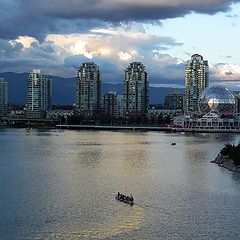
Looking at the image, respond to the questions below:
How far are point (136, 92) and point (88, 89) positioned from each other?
41.5 feet

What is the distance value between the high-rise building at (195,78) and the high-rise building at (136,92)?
11.7 meters

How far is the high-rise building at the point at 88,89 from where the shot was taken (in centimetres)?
14700

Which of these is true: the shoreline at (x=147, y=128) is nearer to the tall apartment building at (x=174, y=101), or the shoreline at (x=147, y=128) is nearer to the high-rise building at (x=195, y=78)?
the high-rise building at (x=195, y=78)

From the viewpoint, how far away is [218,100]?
97.1 meters

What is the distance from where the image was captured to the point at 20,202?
2134 cm

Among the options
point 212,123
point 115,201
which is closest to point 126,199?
point 115,201

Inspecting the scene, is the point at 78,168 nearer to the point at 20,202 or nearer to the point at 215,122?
the point at 20,202

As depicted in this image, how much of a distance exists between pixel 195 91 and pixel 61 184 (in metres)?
128

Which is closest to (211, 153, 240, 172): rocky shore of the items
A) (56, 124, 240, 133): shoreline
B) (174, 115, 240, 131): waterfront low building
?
(174, 115, 240, 131): waterfront low building

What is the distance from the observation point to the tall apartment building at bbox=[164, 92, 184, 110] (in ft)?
575

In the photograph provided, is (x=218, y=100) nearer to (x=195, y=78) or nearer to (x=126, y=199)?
(x=195, y=78)

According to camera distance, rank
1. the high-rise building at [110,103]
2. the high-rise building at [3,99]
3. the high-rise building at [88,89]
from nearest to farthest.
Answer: the high-rise building at [88,89]
the high-rise building at [110,103]
the high-rise building at [3,99]

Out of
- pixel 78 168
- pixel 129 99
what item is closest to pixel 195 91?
pixel 129 99

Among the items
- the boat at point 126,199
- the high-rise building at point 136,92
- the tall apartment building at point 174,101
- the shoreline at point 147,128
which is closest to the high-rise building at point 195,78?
the high-rise building at point 136,92
